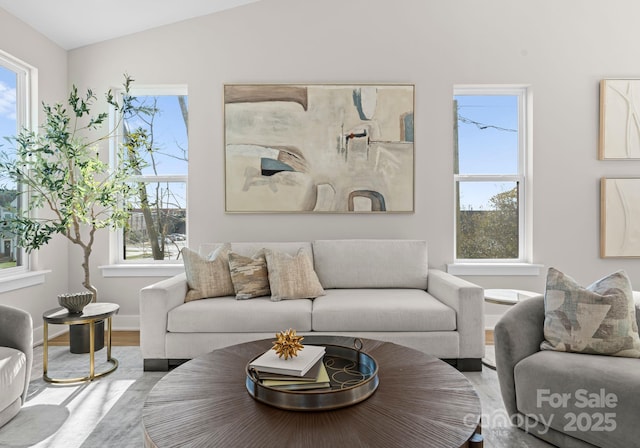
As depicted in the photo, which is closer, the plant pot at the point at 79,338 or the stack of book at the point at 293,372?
the stack of book at the point at 293,372

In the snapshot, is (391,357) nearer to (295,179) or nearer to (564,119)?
(295,179)

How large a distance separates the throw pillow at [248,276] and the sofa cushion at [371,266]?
1.70ft

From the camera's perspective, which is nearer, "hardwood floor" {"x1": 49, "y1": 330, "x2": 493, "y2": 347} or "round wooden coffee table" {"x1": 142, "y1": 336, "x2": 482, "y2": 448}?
"round wooden coffee table" {"x1": 142, "y1": 336, "x2": 482, "y2": 448}

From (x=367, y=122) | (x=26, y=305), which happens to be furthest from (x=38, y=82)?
(x=367, y=122)

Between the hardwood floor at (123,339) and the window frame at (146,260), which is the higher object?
the window frame at (146,260)

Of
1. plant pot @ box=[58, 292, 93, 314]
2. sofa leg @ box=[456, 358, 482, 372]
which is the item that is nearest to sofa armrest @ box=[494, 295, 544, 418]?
sofa leg @ box=[456, 358, 482, 372]

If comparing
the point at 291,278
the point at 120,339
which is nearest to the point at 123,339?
the point at 120,339

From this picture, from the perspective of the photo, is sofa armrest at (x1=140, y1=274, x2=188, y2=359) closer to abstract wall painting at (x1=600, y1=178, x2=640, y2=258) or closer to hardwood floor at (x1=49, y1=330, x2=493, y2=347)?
hardwood floor at (x1=49, y1=330, x2=493, y2=347)

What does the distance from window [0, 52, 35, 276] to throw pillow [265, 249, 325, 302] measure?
6.55 ft

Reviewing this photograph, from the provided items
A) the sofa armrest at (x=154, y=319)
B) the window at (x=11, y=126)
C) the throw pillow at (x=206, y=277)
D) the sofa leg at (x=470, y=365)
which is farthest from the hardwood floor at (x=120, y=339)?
the sofa leg at (x=470, y=365)

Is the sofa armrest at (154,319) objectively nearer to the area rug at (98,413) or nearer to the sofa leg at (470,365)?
the area rug at (98,413)

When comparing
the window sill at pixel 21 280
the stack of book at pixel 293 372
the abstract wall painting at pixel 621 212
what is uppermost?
the abstract wall painting at pixel 621 212

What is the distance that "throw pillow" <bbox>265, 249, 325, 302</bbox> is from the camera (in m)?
2.77

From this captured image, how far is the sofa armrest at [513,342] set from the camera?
187 cm
